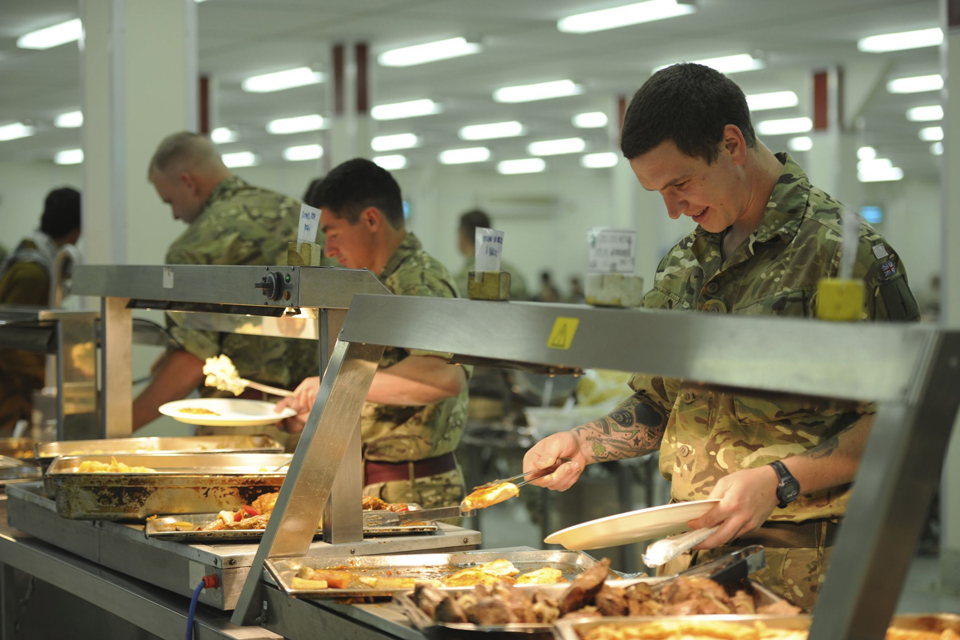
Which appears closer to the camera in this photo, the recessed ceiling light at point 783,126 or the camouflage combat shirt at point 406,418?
the camouflage combat shirt at point 406,418

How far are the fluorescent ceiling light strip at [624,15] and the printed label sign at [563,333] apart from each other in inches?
231

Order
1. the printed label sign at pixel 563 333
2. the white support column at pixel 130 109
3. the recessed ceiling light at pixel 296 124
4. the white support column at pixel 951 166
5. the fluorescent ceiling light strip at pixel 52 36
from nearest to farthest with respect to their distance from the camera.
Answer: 1. the printed label sign at pixel 563 333
2. the white support column at pixel 130 109
3. the white support column at pixel 951 166
4. the fluorescent ceiling light strip at pixel 52 36
5. the recessed ceiling light at pixel 296 124

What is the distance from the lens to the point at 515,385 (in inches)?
227

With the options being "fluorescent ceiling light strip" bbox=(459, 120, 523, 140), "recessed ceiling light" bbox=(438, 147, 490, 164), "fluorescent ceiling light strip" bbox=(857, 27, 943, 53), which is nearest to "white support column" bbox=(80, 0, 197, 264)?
"fluorescent ceiling light strip" bbox=(857, 27, 943, 53)

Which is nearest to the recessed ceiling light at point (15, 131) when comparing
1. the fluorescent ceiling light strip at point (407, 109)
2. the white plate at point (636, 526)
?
the fluorescent ceiling light strip at point (407, 109)

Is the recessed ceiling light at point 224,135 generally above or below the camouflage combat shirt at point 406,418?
above

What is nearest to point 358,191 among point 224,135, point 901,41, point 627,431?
point 627,431

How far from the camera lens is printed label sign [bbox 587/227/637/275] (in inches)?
45.3

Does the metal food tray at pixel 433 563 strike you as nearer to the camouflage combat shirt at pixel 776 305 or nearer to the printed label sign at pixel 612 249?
the camouflage combat shirt at pixel 776 305

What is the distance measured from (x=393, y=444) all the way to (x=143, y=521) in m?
0.82

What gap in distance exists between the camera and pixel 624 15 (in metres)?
7.04

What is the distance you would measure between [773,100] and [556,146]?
4.79 metres

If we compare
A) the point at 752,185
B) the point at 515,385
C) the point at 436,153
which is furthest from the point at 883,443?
the point at 436,153

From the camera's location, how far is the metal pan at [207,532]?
5.84ft
